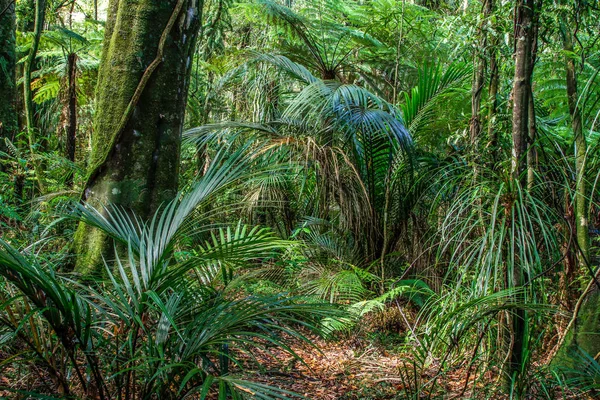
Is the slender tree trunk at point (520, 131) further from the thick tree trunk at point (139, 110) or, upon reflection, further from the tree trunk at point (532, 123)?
the thick tree trunk at point (139, 110)

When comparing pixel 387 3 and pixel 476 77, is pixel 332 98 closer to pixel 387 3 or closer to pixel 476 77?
pixel 476 77

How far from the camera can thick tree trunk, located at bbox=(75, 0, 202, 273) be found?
277 cm

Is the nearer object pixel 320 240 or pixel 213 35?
pixel 320 240

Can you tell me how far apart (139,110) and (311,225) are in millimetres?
2689

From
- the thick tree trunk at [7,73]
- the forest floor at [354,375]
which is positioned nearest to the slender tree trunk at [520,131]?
the forest floor at [354,375]

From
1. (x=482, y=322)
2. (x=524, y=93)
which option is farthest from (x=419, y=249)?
(x=524, y=93)

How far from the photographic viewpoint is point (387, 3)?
6.68m

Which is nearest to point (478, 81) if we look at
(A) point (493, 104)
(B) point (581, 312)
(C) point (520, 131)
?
(A) point (493, 104)

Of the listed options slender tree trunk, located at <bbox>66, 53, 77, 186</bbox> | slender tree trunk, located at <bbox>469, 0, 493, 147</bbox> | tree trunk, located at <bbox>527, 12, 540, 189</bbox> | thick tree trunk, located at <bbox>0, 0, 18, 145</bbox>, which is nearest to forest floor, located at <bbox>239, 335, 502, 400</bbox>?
tree trunk, located at <bbox>527, 12, 540, 189</bbox>

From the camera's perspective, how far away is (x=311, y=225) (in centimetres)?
515

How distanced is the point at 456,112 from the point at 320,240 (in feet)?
7.60

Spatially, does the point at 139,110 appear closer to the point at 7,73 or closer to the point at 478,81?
the point at 478,81

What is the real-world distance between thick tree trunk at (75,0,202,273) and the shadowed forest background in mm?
13

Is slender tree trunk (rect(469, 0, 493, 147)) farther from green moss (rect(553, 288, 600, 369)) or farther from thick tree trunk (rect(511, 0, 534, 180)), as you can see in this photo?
green moss (rect(553, 288, 600, 369))
